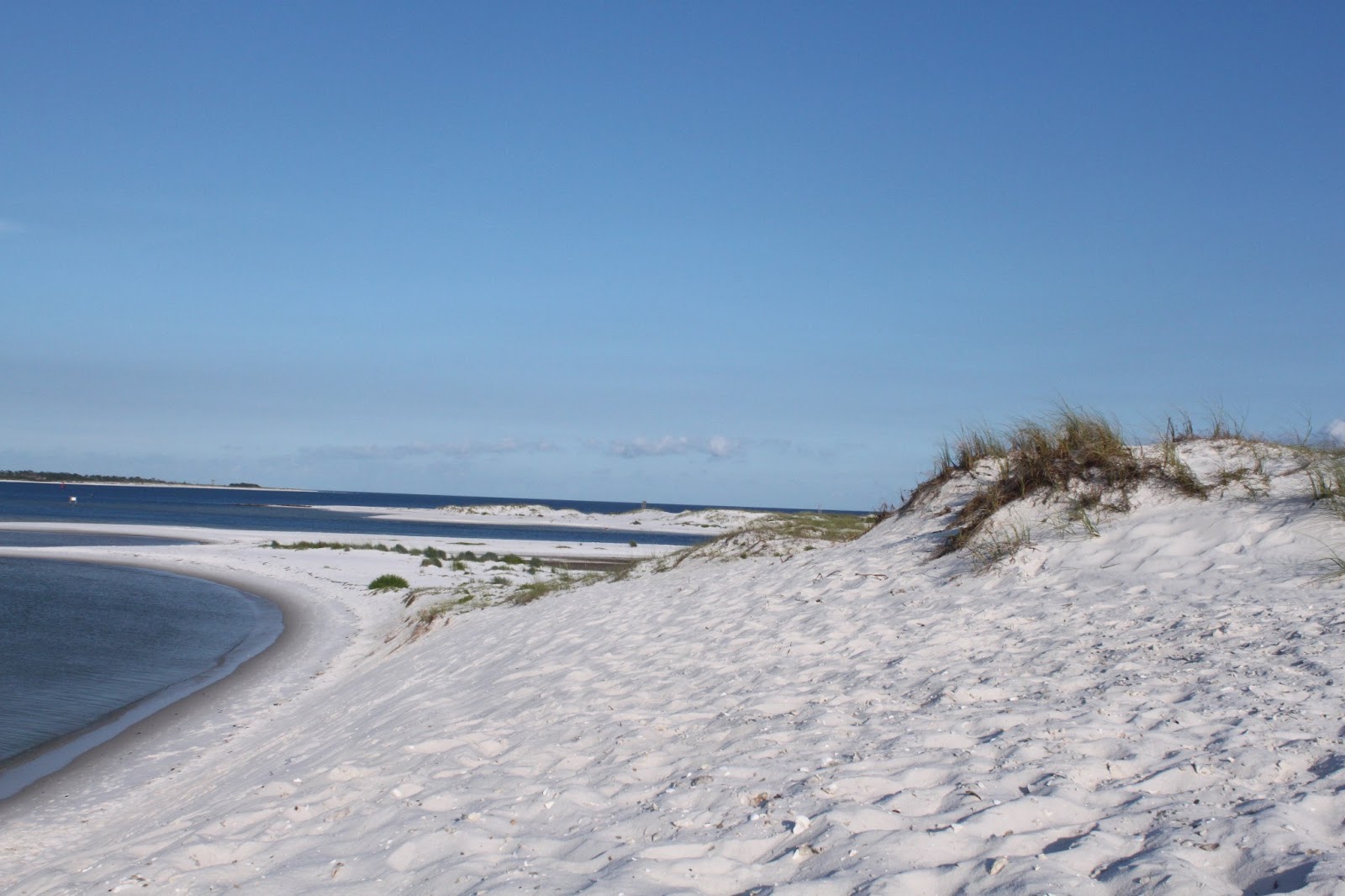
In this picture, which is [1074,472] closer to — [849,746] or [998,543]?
[998,543]

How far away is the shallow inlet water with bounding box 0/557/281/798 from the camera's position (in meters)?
10.7

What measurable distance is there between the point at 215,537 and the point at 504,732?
4353cm

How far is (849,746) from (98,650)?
1512 centimetres

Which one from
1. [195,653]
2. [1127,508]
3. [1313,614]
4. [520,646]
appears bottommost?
[195,653]

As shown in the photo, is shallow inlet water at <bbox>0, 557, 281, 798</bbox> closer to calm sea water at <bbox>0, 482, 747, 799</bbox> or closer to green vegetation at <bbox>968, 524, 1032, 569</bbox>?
calm sea water at <bbox>0, 482, 747, 799</bbox>

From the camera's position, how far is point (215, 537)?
44.9m

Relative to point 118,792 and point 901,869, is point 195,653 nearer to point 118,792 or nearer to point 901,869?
point 118,792

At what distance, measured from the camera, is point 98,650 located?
1580 centimetres

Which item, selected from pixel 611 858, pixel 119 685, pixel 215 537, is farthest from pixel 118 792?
pixel 215 537

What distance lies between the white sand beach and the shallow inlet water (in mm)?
895

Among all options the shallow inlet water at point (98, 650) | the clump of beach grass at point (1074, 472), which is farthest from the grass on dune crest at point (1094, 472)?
the shallow inlet water at point (98, 650)

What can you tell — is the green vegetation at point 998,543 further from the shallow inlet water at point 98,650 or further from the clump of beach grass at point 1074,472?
the shallow inlet water at point 98,650

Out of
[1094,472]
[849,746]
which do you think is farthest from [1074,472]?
[849,746]

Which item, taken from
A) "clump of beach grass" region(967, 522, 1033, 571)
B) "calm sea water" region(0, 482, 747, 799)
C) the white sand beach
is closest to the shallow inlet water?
"calm sea water" region(0, 482, 747, 799)
